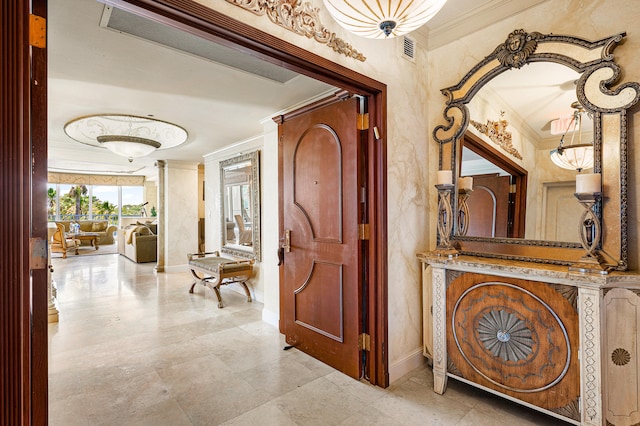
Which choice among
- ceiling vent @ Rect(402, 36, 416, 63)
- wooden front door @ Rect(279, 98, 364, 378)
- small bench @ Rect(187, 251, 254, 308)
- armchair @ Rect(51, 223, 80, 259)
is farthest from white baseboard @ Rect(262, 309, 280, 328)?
armchair @ Rect(51, 223, 80, 259)

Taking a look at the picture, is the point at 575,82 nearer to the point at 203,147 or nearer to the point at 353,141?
the point at 353,141

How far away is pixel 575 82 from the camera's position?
186cm

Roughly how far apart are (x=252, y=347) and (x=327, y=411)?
125 centimetres

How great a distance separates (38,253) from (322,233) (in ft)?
6.13

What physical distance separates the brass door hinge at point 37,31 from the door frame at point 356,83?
331 mm

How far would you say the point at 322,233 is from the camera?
2.64m

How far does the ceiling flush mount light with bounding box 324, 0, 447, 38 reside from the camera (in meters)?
1.36

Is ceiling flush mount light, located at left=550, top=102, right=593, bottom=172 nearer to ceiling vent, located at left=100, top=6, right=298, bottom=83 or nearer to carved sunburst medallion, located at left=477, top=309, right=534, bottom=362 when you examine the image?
carved sunburst medallion, located at left=477, top=309, right=534, bottom=362

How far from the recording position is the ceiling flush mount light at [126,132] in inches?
150

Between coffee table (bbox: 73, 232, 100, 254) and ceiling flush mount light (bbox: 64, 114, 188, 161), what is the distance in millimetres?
6469

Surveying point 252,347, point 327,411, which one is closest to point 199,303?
point 252,347

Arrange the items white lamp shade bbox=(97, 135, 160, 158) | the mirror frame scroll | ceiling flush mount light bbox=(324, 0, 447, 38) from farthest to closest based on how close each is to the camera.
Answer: white lamp shade bbox=(97, 135, 160, 158) → the mirror frame scroll → ceiling flush mount light bbox=(324, 0, 447, 38)

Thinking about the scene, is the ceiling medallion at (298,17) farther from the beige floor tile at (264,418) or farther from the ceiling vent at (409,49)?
the beige floor tile at (264,418)

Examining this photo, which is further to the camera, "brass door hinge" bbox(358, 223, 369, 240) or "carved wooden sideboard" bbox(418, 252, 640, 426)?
"brass door hinge" bbox(358, 223, 369, 240)
